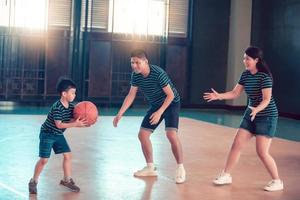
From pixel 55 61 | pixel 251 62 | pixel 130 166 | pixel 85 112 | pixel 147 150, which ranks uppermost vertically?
pixel 251 62

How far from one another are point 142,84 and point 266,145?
154cm

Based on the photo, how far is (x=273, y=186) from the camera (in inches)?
256

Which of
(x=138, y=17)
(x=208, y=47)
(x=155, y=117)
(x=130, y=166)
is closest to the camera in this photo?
(x=155, y=117)

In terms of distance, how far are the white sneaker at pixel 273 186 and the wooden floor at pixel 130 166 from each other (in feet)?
0.27

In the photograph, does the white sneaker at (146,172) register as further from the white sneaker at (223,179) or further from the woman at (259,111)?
the woman at (259,111)

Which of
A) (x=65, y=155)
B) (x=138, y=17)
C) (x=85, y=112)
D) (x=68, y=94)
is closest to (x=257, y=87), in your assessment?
(x=85, y=112)

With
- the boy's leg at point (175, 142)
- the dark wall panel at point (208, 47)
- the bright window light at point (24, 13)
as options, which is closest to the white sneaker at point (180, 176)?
the boy's leg at point (175, 142)

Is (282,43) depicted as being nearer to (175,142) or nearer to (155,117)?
(175,142)

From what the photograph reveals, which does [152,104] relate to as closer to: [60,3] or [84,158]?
[84,158]

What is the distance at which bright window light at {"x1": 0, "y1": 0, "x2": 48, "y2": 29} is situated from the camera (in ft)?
52.7

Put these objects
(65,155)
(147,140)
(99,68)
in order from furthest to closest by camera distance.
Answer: (99,68) → (147,140) → (65,155)

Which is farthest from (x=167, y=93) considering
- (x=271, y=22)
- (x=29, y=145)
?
(x=271, y=22)

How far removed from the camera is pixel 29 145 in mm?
9039

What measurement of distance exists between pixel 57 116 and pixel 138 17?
1196 centimetres
